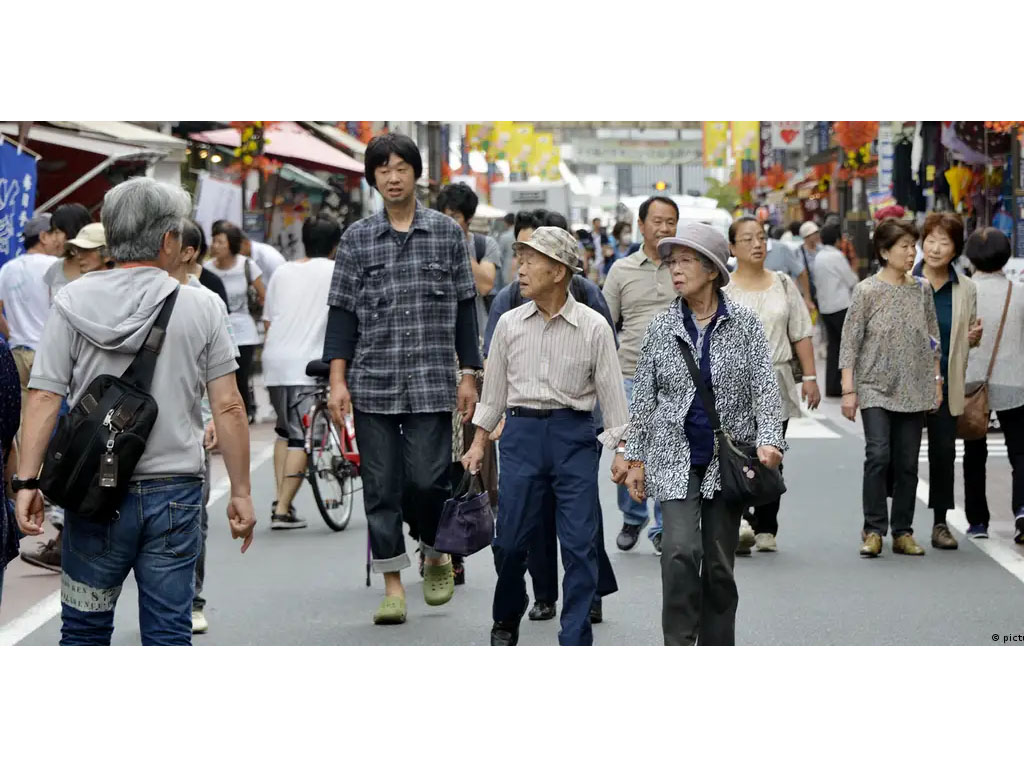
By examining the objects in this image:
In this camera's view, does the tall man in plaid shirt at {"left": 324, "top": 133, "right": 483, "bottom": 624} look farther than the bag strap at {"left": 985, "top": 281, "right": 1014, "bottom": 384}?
No

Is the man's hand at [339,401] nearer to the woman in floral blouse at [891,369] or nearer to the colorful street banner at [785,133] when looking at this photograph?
the woman in floral blouse at [891,369]

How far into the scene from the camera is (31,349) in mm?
10430

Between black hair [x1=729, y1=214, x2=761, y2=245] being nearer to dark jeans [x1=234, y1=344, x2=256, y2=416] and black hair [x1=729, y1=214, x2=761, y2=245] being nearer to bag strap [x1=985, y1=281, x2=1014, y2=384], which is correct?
bag strap [x1=985, y1=281, x2=1014, y2=384]

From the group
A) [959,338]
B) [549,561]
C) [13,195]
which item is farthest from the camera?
[13,195]

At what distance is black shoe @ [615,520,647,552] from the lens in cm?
988

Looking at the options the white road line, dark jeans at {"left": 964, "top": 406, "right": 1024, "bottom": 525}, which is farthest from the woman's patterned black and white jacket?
dark jeans at {"left": 964, "top": 406, "right": 1024, "bottom": 525}

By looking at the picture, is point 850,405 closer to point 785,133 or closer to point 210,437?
point 210,437

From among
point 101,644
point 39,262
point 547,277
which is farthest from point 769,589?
point 39,262

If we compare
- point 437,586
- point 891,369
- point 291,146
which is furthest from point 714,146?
point 437,586

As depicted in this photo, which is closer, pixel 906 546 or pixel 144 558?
pixel 144 558

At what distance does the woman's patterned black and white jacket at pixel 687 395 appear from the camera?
20.3 feet

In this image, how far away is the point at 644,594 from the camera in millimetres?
8547

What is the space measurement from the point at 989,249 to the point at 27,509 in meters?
6.47

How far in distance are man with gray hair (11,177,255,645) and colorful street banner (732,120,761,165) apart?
64.2 m
